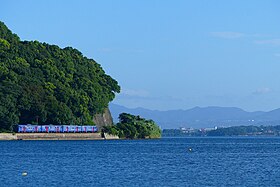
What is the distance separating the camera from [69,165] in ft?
336

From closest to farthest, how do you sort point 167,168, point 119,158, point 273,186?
point 273,186 → point 167,168 → point 119,158

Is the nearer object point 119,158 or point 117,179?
point 117,179

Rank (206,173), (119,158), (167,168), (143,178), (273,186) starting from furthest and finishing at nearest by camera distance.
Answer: (119,158), (167,168), (206,173), (143,178), (273,186)

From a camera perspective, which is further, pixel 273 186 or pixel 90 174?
pixel 90 174

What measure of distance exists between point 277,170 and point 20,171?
93.5ft

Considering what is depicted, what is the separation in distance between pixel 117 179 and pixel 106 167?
16463mm

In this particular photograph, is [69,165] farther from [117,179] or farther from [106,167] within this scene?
[117,179]

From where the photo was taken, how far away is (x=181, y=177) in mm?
86625

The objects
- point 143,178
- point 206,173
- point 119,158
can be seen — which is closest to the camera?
point 143,178

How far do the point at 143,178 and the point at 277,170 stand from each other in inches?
771

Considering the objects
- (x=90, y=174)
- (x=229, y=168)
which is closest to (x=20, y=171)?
(x=90, y=174)

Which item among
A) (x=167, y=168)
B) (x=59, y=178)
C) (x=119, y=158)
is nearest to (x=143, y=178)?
(x=59, y=178)

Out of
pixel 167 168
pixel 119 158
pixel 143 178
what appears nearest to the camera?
pixel 143 178

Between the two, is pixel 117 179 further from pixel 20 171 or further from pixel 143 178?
pixel 20 171
